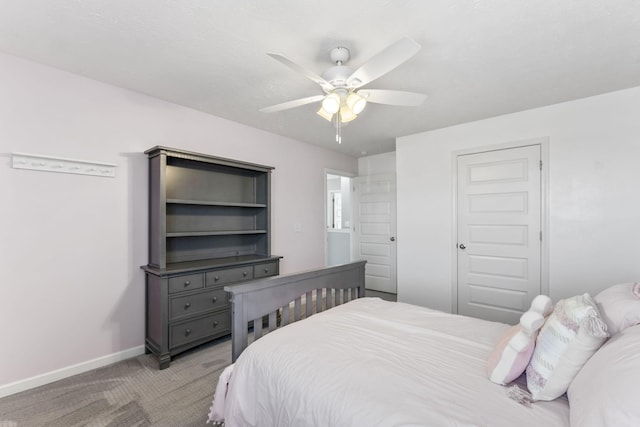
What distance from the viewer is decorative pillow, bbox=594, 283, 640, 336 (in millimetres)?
1115

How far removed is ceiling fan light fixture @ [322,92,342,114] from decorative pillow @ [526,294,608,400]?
151 centimetres

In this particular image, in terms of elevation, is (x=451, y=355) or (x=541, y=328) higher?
(x=541, y=328)

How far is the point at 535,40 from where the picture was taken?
1.83 meters

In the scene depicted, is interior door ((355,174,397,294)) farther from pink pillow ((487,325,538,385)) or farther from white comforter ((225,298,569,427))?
pink pillow ((487,325,538,385))

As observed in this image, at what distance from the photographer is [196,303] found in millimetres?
2639

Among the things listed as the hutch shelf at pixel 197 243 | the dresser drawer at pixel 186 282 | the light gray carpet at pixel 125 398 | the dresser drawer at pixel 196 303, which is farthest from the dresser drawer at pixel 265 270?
the light gray carpet at pixel 125 398

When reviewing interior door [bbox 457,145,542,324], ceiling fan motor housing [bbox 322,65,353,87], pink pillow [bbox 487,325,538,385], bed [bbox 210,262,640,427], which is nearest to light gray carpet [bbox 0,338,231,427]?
bed [bbox 210,262,640,427]

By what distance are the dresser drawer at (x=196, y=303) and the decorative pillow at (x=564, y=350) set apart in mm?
2443

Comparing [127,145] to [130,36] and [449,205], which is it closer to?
[130,36]

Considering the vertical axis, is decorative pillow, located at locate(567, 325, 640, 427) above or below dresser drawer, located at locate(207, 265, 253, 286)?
above

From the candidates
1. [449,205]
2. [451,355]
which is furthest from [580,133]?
[451,355]

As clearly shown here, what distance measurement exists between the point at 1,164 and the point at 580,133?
4.80 metres

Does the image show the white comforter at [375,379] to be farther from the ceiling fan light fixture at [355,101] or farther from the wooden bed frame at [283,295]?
the ceiling fan light fixture at [355,101]

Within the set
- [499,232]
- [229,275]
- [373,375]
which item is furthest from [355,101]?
[499,232]
